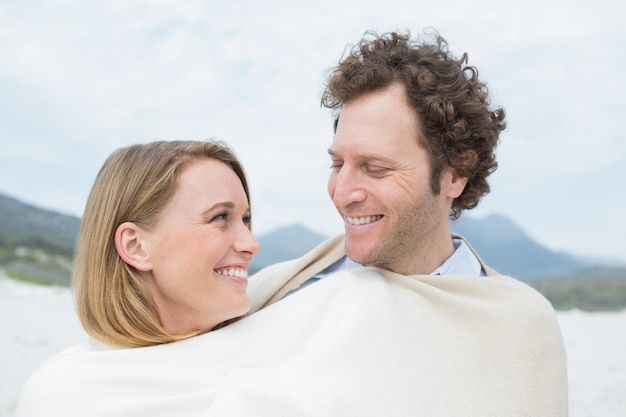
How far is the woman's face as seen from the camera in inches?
95.3

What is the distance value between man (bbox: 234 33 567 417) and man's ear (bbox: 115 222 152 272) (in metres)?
0.43

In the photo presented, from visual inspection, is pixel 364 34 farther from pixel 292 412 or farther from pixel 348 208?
pixel 292 412

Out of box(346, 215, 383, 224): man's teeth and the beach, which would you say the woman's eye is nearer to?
box(346, 215, 383, 224): man's teeth

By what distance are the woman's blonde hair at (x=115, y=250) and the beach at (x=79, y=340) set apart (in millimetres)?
4410

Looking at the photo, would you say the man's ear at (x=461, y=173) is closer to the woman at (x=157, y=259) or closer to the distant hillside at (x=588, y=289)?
the woman at (x=157, y=259)

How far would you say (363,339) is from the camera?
2342 millimetres

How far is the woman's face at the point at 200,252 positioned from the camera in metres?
2.42

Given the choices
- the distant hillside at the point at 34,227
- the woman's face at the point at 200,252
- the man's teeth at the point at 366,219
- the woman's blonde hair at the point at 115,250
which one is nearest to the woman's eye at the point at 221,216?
the woman's face at the point at 200,252

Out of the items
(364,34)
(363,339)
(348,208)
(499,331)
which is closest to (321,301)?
(363,339)

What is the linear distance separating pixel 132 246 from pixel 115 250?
8 cm

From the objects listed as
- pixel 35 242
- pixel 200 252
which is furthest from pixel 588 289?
pixel 200 252

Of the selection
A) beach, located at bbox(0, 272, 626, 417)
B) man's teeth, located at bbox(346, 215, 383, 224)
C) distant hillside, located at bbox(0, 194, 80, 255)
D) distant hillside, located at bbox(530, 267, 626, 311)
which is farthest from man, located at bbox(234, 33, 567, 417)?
distant hillside, located at bbox(0, 194, 80, 255)

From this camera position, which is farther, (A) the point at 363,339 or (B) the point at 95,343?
(B) the point at 95,343

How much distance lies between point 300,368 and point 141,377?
0.53 m
